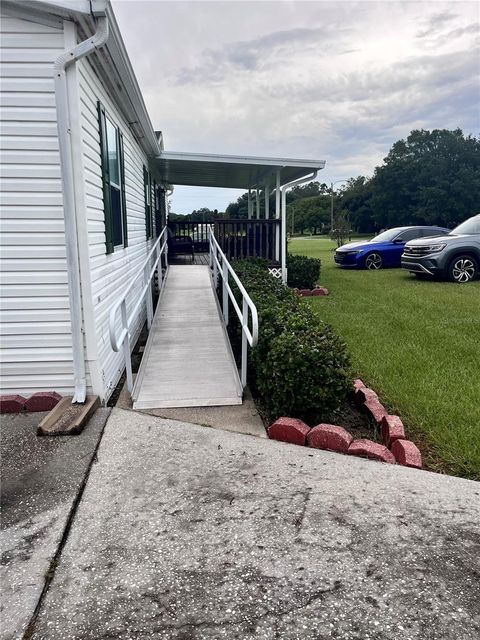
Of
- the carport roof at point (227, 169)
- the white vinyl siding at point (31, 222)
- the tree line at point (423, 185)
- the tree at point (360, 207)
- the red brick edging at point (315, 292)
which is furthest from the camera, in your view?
the tree at point (360, 207)

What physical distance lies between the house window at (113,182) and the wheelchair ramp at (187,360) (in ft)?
4.23

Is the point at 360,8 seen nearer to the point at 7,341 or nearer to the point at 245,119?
the point at 245,119

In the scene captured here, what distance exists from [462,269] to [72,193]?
33.8 ft

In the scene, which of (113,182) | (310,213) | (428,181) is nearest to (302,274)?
(113,182)

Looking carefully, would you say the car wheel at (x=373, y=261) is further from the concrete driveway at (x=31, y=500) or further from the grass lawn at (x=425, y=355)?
the concrete driveway at (x=31, y=500)

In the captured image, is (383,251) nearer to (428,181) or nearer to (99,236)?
(99,236)

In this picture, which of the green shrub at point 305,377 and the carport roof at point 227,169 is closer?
the green shrub at point 305,377

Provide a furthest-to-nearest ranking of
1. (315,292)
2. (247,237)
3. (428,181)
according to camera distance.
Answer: (428,181)
(315,292)
(247,237)

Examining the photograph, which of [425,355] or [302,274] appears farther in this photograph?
[302,274]

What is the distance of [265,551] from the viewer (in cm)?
218

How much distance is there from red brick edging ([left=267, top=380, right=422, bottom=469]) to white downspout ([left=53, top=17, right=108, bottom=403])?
5.56ft

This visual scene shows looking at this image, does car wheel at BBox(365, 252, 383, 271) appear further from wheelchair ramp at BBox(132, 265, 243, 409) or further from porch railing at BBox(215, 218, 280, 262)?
wheelchair ramp at BBox(132, 265, 243, 409)

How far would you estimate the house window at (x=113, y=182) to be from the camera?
4.59m

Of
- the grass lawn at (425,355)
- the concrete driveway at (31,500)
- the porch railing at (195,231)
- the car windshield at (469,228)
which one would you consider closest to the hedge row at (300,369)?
the grass lawn at (425,355)
